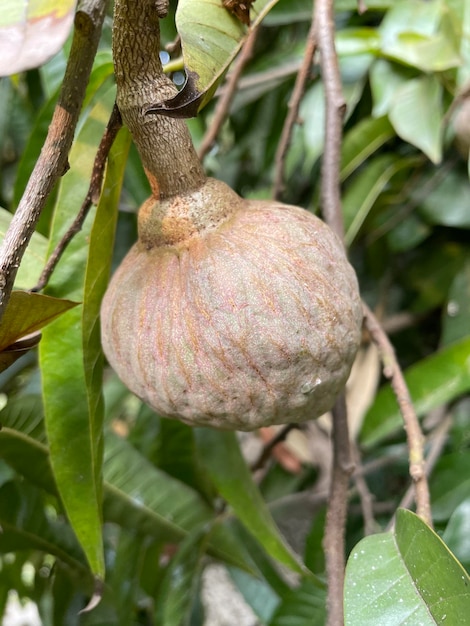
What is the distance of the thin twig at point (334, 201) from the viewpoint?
0.68m

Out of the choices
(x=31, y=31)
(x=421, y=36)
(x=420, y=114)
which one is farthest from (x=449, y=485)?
(x=31, y=31)

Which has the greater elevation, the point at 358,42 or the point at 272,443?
the point at 358,42

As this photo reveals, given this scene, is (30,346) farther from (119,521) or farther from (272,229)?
(119,521)

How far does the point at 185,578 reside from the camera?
962 mm

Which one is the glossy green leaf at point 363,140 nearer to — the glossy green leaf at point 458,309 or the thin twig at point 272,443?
the glossy green leaf at point 458,309

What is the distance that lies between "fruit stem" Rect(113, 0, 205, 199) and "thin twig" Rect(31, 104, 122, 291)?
22mm

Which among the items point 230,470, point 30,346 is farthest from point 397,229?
point 30,346

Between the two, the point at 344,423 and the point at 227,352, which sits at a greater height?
the point at 227,352

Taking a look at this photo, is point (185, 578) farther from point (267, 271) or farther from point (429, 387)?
point (267, 271)

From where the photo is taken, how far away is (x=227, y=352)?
529 millimetres

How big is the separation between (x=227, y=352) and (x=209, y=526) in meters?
0.56

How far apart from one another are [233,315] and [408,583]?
0.27 metres

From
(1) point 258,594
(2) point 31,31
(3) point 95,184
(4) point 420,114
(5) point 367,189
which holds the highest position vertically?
(2) point 31,31

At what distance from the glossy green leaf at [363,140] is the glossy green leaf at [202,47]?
1.78 ft
